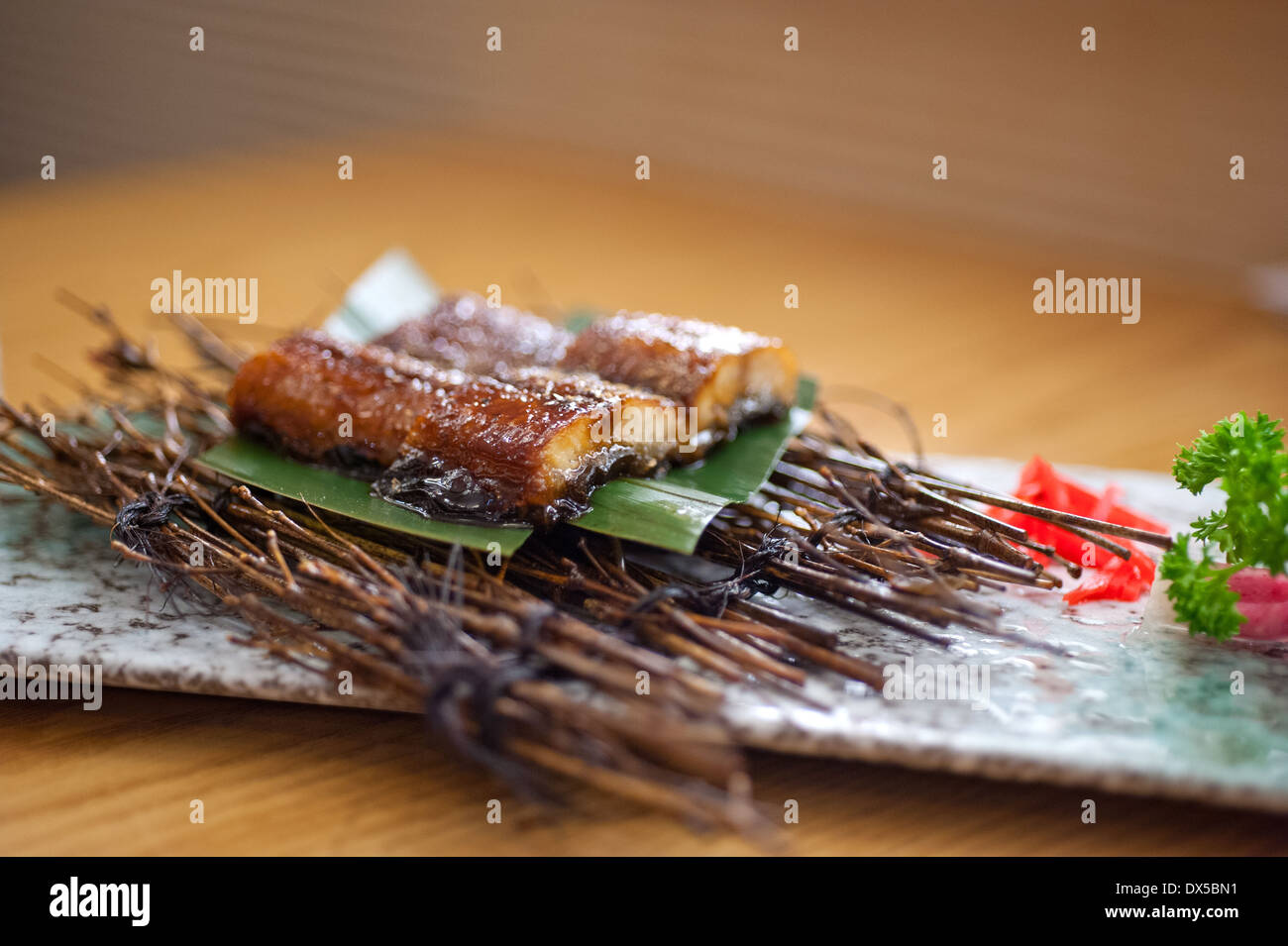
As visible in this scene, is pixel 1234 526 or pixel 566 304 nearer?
pixel 1234 526

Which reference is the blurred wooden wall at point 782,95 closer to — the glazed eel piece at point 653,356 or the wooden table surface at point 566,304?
the wooden table surface at point 566,304

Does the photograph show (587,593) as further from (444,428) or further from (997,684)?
(997,684)

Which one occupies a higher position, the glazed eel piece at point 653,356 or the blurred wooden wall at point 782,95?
the blurred wooden wall at point 782,95

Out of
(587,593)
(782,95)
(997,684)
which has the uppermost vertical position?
(782,95)

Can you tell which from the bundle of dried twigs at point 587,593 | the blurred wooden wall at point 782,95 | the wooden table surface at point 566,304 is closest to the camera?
the bundle of dried twigs at point 587,593

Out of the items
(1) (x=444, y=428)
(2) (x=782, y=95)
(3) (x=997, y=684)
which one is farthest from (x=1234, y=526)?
(2) (x=782, y=95)

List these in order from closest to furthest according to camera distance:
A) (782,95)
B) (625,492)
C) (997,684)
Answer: (997,684), (625,492), (782,95)

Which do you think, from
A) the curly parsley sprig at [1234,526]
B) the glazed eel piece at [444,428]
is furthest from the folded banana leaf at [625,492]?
the curly parsley sprig at [1234,526]
